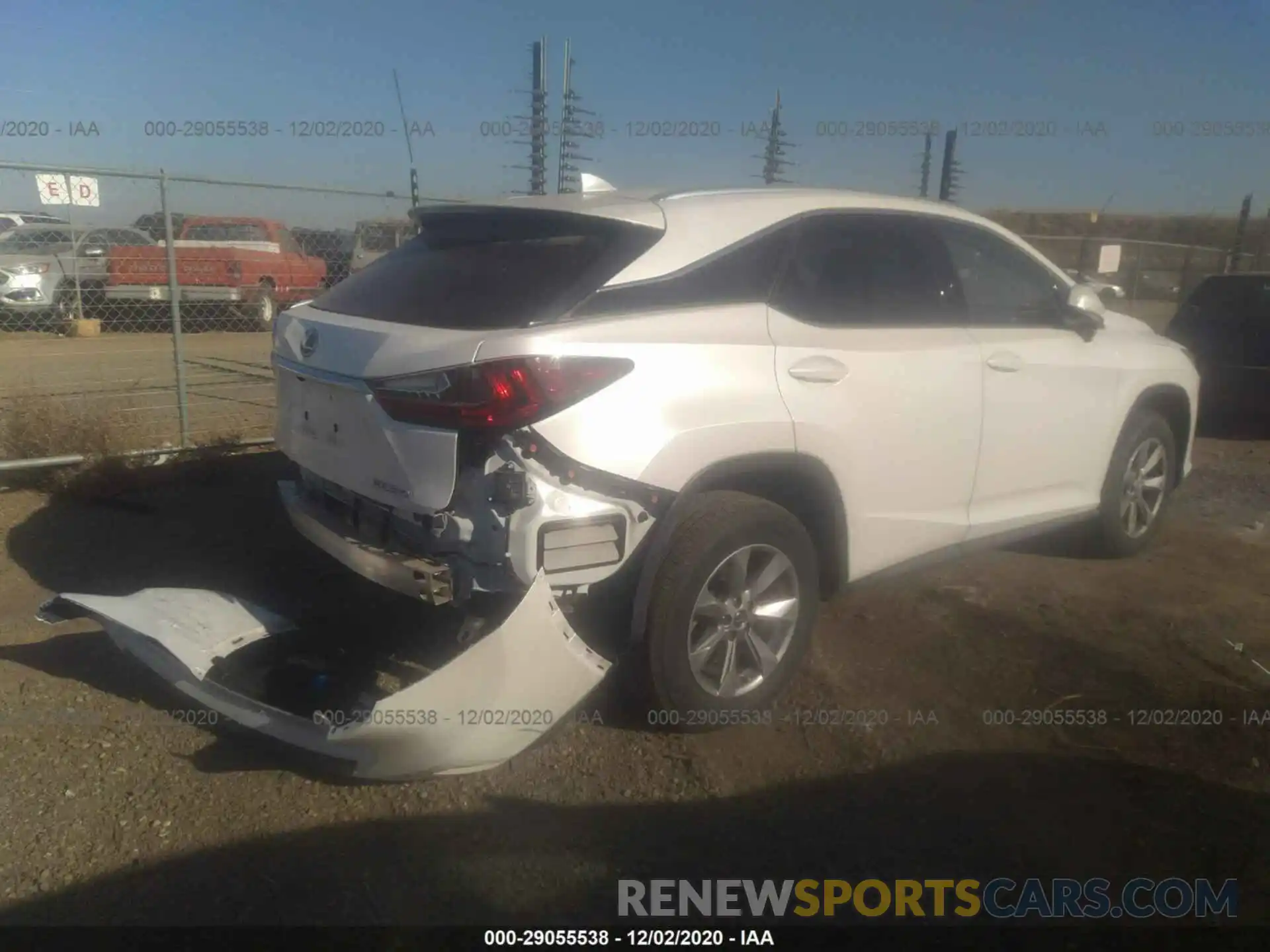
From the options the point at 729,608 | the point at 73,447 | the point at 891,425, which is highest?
the point at 891,425

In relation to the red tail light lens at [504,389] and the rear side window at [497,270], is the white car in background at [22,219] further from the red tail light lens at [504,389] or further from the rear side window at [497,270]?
the red tail light lens at [504,389]

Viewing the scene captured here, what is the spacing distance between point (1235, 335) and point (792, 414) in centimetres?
763

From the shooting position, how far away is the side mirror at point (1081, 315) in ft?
15.2

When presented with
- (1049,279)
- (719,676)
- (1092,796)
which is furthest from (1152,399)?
(719,676)

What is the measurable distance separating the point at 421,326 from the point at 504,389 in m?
0.50

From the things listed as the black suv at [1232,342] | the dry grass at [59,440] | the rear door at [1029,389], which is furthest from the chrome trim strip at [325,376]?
the black suv at [1232,342]

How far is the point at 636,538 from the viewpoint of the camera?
3123 mm

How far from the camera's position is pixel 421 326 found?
125 inches

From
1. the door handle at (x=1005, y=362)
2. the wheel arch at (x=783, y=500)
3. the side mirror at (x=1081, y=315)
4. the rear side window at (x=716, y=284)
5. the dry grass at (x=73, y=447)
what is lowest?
the dry grass at (x=73, y=447)

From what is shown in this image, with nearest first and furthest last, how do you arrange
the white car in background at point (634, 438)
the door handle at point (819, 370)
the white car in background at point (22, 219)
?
the white car in background at point (634, 438)
the door handle at point (819, 370)
the white car in background at point (22, 219)

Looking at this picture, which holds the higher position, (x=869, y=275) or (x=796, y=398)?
(x=869, y=275)

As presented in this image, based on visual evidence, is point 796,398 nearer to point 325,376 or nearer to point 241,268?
point 325,376

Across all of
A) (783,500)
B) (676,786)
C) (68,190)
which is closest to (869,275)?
(783,500)

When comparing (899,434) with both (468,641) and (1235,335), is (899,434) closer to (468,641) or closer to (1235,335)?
(468,641)
